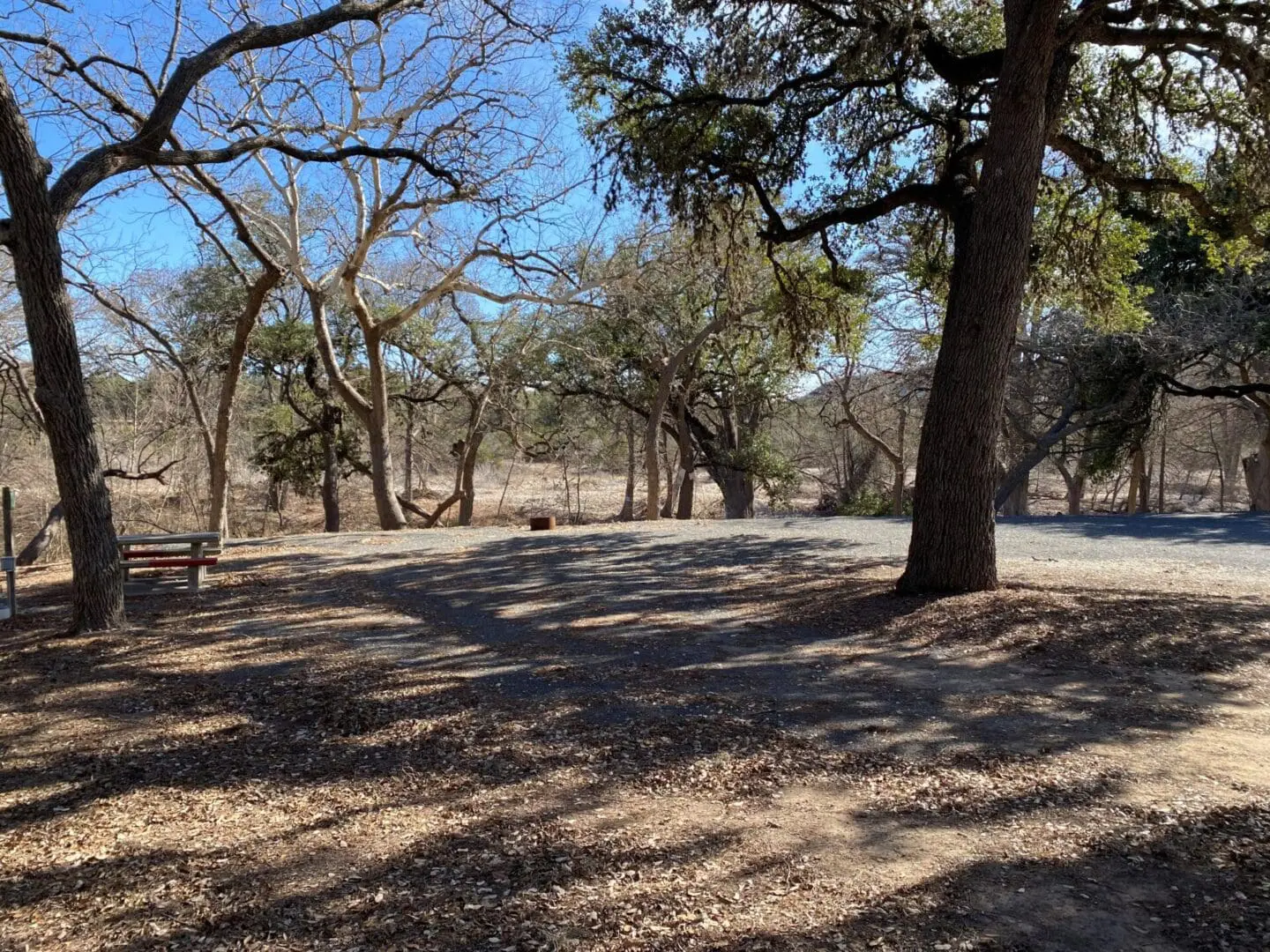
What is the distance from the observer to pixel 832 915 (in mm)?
2514

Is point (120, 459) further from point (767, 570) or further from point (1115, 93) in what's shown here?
point (1115, 93)

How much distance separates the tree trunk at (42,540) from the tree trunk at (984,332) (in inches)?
534

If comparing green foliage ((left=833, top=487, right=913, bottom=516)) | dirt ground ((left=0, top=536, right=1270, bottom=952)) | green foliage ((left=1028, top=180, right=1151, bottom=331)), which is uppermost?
green foliage ((left=1028, top=180, right=1151, bottom=331))

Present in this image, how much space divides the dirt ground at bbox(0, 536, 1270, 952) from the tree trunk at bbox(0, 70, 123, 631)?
2.29ft

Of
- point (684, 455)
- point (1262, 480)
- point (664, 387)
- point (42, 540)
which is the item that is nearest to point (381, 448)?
point (42, 540)

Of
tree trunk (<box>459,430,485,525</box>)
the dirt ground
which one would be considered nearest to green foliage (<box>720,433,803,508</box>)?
tree trunk (<box>459,430,485,525</box>)

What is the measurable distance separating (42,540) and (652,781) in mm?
14896

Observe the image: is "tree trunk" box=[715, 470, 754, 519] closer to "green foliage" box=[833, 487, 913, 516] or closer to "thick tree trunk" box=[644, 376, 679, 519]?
"green foliage" box=[833, 487, 913, 516]

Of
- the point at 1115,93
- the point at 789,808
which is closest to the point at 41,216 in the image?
the point at 789,808

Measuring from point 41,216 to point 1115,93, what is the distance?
33.0 ft

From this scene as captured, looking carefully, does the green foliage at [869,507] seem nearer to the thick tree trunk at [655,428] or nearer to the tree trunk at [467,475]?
the thick tree trunk at [655,428]

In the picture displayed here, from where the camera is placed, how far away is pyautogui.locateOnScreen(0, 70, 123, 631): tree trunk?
5.80 meters

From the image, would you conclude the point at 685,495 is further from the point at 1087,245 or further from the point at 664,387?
the point at 1087,245

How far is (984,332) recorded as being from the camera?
6828mm
